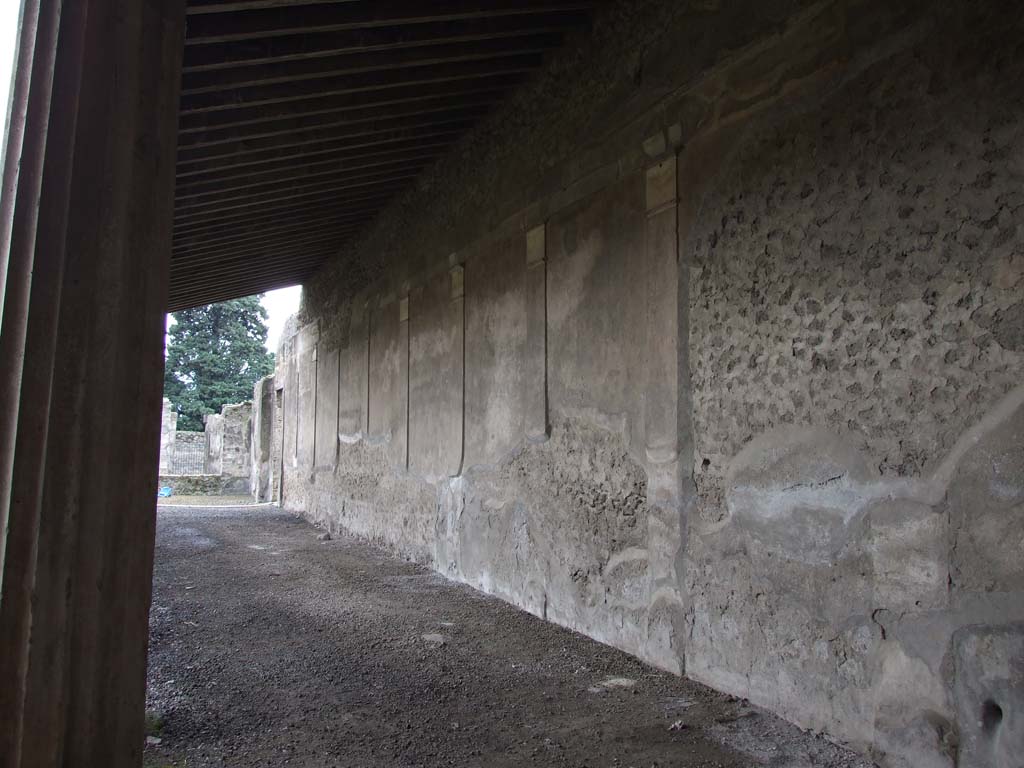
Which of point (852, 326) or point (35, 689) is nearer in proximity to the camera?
point (35, 689)

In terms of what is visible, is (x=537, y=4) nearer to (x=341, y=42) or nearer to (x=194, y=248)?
(x=341, y=42)

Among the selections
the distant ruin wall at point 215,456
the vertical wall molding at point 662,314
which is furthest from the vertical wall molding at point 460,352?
the distant ruin wall at point 215,456

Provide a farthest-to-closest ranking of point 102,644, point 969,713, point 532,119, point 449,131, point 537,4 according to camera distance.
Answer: point 449,131 → point 532,119 → point 537,4 → point 969,713 → point 102,644

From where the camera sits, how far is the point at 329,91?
5.16 m

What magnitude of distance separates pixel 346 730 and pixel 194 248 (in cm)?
718

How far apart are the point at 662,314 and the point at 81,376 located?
2913mm

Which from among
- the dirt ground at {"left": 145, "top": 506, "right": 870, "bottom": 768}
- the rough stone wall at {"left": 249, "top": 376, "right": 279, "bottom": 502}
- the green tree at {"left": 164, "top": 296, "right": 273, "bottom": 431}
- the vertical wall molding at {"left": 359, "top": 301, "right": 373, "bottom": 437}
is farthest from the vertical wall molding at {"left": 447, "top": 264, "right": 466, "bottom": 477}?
the green tree at {"left": 164, "top": 296, "right": 273, "bottom": 431}

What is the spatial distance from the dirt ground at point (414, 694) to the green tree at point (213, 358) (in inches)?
1179

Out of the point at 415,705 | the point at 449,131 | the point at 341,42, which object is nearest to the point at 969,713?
the point at 415,705

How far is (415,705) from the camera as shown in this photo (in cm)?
340

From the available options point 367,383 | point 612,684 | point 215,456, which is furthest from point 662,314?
point 215,456

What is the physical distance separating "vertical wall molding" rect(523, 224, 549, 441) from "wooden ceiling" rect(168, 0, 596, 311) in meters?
1.27

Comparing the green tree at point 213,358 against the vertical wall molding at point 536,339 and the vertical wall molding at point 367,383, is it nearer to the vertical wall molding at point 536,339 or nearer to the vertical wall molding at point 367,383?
the vertical wall molding at point 367,383

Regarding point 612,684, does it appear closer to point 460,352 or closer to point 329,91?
point 460,352
